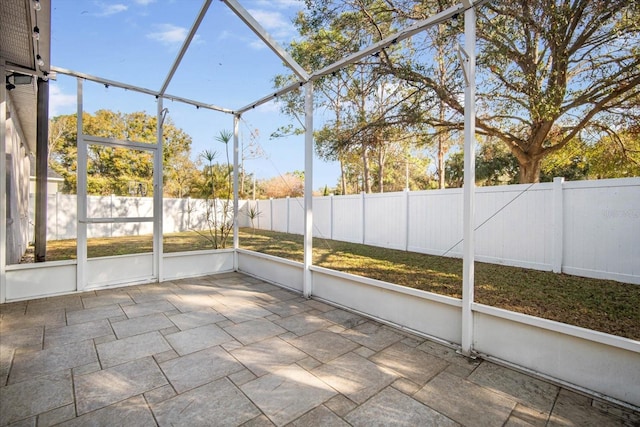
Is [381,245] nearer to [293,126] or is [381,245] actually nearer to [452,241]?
[452,241]

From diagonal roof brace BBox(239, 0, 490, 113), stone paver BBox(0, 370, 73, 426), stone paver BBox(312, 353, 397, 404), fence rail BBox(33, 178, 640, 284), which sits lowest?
stone paver BBox(312, 353, 397, 404)

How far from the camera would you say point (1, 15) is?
2.47 m

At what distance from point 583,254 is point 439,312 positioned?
2.73 m

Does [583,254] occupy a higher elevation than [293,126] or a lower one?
lower

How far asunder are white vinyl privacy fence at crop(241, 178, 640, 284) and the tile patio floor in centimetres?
276

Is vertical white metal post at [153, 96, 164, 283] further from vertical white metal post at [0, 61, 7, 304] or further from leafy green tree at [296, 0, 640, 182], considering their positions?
leafy green tree at [296, 0, 640, 182]

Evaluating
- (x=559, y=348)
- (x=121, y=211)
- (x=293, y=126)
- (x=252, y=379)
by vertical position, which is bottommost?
(x=252, y=379)

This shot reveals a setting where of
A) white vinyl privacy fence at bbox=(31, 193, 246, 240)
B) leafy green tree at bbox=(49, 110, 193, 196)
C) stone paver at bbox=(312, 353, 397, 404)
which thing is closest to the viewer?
stone paver at bbox=(312, 353, 397, 404)

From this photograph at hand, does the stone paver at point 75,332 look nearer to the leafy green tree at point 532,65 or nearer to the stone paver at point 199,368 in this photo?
the stone paver at point 199,368

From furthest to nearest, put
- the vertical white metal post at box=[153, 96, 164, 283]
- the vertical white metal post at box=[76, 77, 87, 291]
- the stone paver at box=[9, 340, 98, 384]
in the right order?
the vertical white metal post at box=[153, 96, 164, 283]
the vertical white metal post at box=[76, 77, 87, 291]
the stone paver at box=[9, 340, 98, 384]

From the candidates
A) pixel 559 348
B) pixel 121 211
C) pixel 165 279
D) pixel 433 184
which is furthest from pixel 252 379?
pixel 433 184

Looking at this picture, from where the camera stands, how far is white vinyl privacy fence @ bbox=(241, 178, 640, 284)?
3.46 m

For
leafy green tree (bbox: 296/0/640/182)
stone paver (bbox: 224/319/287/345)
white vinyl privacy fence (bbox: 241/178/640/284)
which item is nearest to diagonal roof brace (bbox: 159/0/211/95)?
leafy green tree (bbox: 296/0/640/182)

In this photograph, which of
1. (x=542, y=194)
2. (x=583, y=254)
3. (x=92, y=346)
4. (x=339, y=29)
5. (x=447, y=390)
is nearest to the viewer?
(x=447, y=390)
